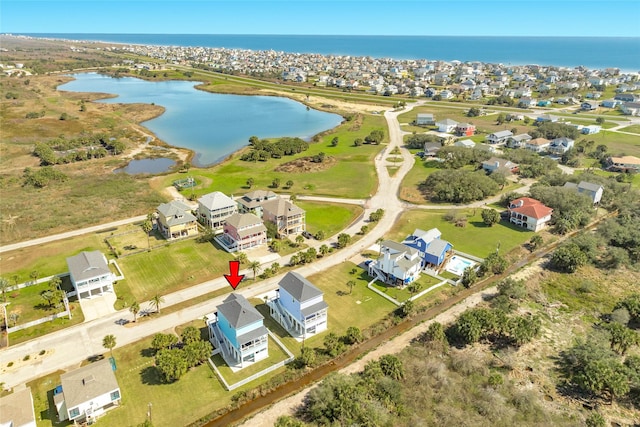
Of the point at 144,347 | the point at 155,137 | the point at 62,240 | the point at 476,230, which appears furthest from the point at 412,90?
the point at 144,347

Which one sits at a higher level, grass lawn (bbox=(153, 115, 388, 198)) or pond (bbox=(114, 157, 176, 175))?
grass lawn (bbox=(153, 115, 388, 198))

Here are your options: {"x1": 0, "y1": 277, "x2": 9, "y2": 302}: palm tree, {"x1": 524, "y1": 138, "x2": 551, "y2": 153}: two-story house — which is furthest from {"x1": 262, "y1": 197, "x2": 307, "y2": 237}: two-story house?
{"x1": 524, "y1": 138, "x2": 551, "y2": 153}: two-story house

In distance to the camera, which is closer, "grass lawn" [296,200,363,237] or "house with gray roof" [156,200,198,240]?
"house with gray roof" [156,200,198,240]

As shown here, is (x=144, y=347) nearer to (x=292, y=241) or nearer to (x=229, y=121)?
(x=292, y=241)

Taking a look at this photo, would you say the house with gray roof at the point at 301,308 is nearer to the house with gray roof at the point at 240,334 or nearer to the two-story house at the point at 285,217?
the house with gray roof at the point at 240,334

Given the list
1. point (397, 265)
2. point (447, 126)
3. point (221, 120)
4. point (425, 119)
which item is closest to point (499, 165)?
point (447, 126)

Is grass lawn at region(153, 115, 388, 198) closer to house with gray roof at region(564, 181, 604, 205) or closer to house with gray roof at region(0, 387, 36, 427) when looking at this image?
house with gray roof at region(564, 181, 604, 205)

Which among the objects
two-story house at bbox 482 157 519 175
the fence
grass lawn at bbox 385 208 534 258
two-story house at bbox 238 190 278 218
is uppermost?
two-story house at bbox 482 157 519 175
